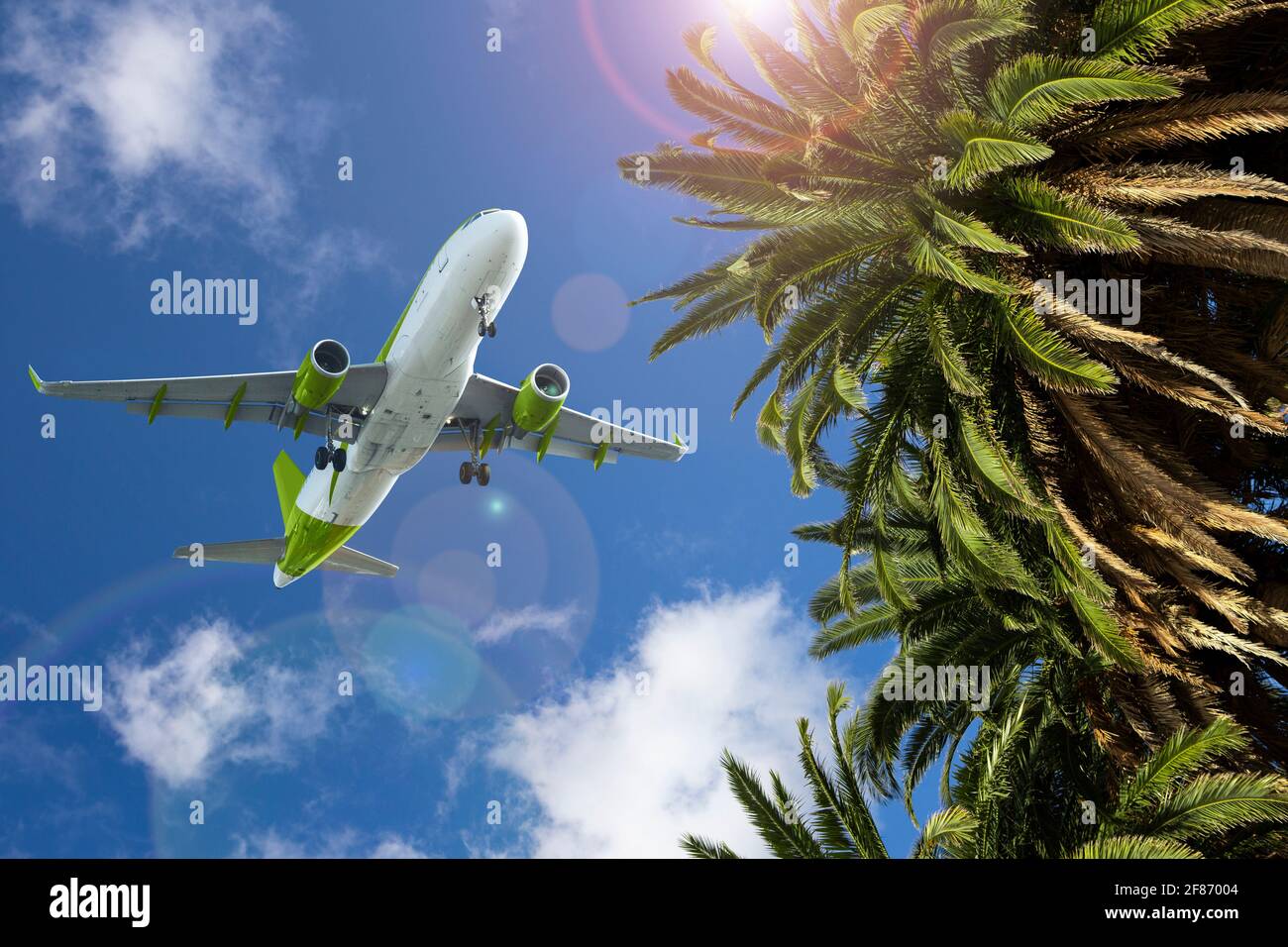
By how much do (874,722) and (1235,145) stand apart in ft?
30.7

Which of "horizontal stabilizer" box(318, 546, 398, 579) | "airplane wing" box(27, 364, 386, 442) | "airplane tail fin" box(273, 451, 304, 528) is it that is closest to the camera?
"airplane wing" box(27, 364, 386, 442)

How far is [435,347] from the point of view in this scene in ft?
69.9

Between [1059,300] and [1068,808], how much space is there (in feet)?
23.1

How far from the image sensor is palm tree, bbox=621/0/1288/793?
9.02m

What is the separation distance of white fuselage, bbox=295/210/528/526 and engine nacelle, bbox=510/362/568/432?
2.12m

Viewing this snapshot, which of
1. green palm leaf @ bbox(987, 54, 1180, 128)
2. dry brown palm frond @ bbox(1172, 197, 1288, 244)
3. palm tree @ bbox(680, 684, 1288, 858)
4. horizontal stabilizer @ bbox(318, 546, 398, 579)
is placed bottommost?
palm tree @ bbox(680, 684, 1288, 858)

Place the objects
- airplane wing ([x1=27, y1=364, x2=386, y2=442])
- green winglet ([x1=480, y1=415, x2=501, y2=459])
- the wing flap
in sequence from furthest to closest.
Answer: green winglet ([x1=480, y1=415, x2=501, y2=459]) → the wing flap → airplane wing ([x1=27, y1=364, x2=386, y2=442])

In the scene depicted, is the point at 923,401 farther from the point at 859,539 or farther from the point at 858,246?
the point at 859,539

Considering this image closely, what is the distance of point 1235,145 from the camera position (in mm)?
10258

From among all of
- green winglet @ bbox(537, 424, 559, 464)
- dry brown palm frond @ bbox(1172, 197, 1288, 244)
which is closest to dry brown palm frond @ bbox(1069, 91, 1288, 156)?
dry brown palm frond @ bbox(1172, 197, 1288, 244)

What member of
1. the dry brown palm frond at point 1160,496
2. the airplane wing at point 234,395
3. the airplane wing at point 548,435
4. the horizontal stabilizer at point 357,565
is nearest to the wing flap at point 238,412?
the airplane wing at point 234,395

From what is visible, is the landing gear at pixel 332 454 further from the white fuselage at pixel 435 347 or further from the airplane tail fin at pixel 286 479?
the airplane tail fin at pixel 286 479

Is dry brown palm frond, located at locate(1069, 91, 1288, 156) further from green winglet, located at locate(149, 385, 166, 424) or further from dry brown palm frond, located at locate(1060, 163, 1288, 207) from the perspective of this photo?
green winglet, located at locate(149, 385, 166, 424)

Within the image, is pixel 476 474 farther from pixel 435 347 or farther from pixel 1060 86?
pixel 1060 86
